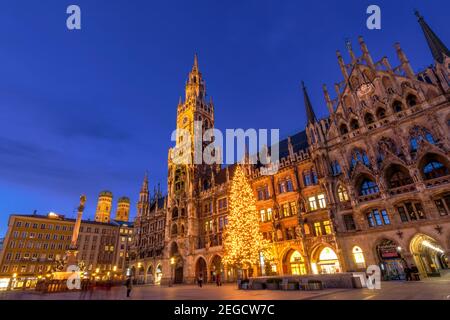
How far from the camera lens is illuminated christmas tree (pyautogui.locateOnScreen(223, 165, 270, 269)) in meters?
27.6

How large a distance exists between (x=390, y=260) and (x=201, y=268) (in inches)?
1195

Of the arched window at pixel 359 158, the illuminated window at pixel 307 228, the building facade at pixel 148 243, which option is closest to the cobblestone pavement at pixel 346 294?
the illuminated window at pixel 307 228

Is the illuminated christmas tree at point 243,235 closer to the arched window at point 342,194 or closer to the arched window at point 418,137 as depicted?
the arched window at point 342,194

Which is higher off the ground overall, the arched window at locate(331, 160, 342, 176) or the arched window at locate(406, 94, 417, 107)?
the arched window at locate(406, 94, 417, 107)

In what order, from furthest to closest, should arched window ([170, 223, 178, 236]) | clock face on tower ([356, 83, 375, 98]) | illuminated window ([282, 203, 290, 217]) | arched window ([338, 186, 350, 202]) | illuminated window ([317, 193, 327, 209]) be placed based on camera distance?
arched window ([170, 223, 178, 236]) → illuminated window ([282, 203, 290, 217]) → illuminated window ([317, 193, 327, 209]) → clock face on tower ([356, 83, 375, 98]) → arched window ([338, 186, 350, 202])

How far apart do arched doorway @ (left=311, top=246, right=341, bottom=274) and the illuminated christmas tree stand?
20.1 feet

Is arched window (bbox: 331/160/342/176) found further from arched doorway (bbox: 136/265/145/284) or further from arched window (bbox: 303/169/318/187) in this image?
arched doorway (bbox: 136/265/145/284)

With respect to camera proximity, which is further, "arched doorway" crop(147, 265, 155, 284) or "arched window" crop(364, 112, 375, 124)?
"arched doorway" crop(147, 265, 155, 284)

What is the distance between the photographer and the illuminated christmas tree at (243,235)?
90.6ft

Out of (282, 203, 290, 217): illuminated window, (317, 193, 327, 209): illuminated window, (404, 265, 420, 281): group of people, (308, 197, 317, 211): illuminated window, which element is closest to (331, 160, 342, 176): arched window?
(317, 193, 327, 209): illuminated window

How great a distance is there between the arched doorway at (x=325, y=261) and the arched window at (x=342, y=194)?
614cm

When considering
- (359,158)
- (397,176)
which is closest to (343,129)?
(359,158)

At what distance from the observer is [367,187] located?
2830cm
